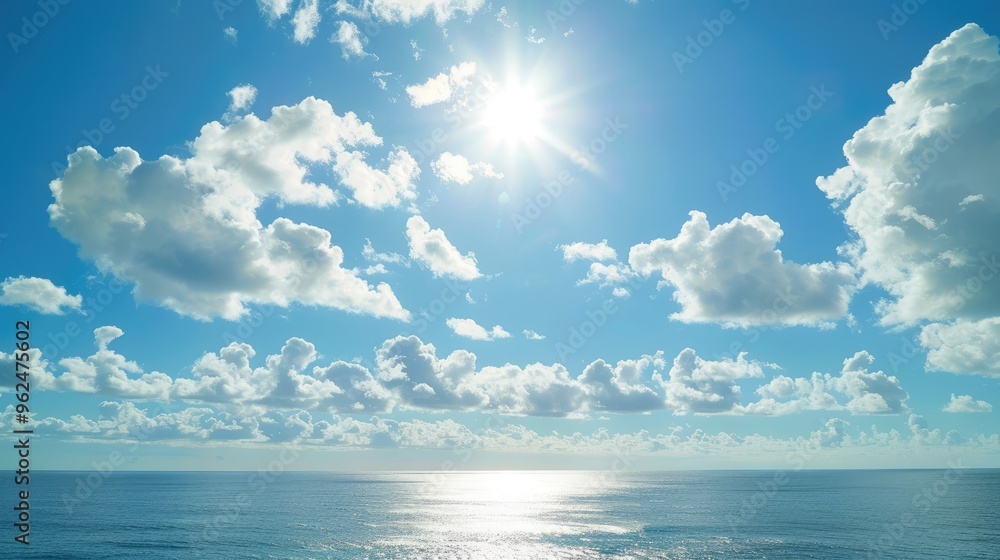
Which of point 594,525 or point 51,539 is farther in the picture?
point 594,525

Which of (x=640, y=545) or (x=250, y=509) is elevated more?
(x=640, y=545)

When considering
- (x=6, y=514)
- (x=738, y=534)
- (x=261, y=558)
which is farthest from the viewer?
(x=6, y=514)

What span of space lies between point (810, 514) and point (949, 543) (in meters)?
53.3

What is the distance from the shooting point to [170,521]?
128 m

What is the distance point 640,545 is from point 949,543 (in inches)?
2001

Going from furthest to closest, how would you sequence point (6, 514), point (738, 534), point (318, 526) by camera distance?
1. point (6, 514)
2. point (318, 526)
3. point (738, 534)

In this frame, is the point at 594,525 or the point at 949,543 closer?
the point at 949,543

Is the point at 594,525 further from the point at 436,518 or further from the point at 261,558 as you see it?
the point at 261,558

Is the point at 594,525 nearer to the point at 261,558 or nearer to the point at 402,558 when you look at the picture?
the point at 402,558

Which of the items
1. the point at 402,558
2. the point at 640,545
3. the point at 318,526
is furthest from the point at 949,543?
the point at 318,526

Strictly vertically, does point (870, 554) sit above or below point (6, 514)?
above

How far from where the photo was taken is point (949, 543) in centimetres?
9275

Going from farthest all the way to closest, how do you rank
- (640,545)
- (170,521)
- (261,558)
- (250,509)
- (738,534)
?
(250,509) → (170,521) → (738,534) → (640,545) → (261,558)

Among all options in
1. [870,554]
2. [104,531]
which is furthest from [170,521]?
[870,554]
